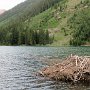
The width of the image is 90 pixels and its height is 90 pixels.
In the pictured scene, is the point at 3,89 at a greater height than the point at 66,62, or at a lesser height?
lesser

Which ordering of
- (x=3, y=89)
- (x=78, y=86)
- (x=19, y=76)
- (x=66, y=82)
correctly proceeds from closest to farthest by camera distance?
1. (x=3, y=89)
2. (x=78, y=86)
3. (x=66, y=82)
4. (x=19, y=76)

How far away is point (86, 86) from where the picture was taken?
4388 cm

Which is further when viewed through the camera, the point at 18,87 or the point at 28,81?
the point at 28,81

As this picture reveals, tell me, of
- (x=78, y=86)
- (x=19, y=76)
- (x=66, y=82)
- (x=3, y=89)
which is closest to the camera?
(x=3, y=89)

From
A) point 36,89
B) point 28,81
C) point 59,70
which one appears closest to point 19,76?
point 28,81

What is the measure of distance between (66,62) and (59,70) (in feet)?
7.12

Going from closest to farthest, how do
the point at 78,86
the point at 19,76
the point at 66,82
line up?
1. the point at 78,86
2. the point at 66,82
3. the point at 19,76

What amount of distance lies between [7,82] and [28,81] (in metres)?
3.56

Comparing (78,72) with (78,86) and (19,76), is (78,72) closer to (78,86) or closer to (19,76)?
(78,86)

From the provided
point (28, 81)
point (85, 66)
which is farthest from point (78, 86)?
point (28, 81)

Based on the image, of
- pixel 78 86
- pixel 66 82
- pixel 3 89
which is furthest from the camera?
pixel 66 82

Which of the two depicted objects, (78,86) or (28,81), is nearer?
(78,86)

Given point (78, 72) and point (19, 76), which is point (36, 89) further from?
point (19, 76)

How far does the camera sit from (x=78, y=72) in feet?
150
